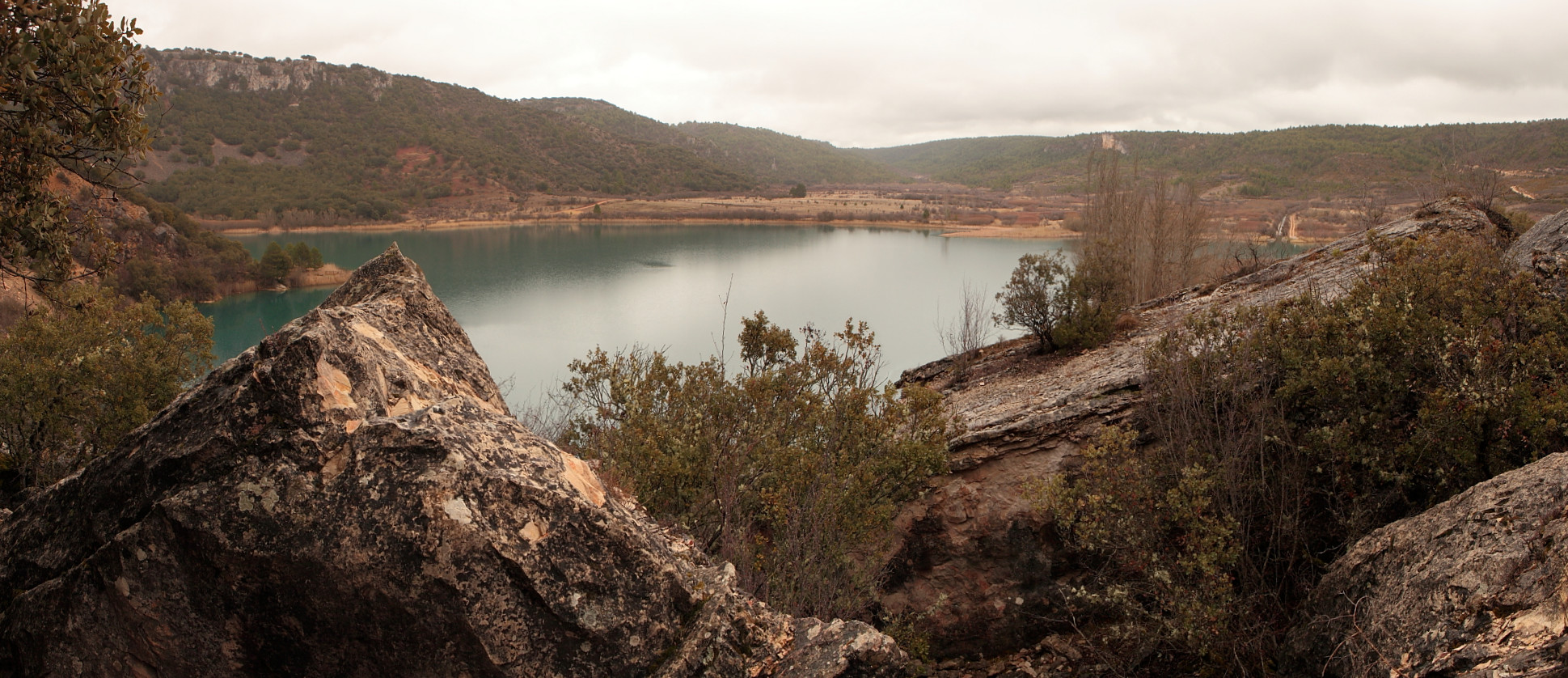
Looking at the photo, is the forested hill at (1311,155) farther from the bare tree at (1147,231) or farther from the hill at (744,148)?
the hill at (744,148)

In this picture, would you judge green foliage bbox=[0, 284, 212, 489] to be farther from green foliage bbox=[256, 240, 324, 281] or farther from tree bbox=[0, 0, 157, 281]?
green foliage bbox=[256, 240, 324, 281]

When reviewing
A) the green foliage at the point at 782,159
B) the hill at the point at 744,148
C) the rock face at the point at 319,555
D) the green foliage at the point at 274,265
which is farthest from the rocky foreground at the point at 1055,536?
the green foliage at the point at 782,159

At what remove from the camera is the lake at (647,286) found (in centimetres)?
3148

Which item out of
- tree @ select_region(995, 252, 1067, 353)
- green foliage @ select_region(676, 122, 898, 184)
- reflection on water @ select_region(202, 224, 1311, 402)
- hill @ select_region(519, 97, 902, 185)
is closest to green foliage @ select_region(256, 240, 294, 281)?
reflection on water @ select_region(202, 224, 1311, 402)

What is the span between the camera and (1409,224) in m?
11.2

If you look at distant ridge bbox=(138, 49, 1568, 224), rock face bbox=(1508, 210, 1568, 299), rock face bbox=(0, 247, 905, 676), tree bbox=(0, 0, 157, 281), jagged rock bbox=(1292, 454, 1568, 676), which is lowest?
jagged rock bbox=(1292, 454, 1568, 676)

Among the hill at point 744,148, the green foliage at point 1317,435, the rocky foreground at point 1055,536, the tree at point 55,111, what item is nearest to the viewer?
the rocky foreground at point 1055,536

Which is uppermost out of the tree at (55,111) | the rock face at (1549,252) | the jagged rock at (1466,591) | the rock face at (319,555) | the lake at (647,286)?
the tree at (55,111)

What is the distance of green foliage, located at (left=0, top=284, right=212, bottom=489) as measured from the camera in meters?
9.02

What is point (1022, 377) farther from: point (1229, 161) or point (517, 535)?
point (1229, 161)

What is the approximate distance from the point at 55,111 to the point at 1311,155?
282 ft

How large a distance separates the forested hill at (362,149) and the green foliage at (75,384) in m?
75.0

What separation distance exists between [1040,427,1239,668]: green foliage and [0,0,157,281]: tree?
25.1 feet

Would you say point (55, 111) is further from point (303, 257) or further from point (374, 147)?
point (374, 147)
